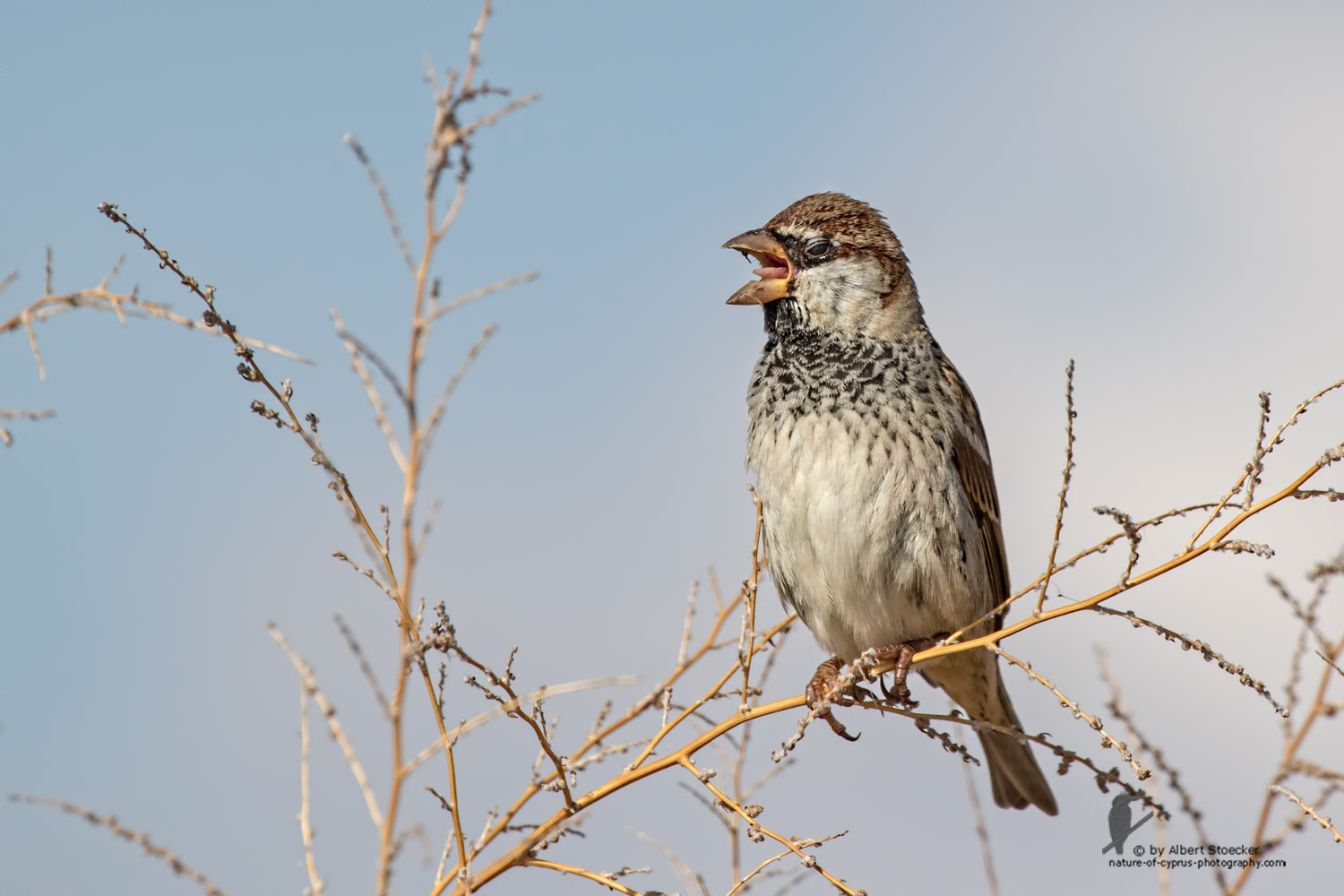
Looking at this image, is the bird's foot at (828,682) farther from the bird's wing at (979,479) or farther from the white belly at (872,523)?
the bird's wing at (979,479)

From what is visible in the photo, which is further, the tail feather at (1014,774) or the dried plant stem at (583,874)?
the tail feather at (1014,774)

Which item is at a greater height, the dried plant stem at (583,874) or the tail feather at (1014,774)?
the tail feather at (1014,774)

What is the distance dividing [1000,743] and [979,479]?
52.5 inches

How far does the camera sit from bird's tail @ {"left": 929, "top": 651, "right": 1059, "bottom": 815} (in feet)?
15.8

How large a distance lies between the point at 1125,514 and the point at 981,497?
2.05 m

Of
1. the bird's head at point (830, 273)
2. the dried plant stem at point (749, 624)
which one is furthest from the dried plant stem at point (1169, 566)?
the bird's head at point (830, 273)

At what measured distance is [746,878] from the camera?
2.66 m

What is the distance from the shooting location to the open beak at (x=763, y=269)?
463cm

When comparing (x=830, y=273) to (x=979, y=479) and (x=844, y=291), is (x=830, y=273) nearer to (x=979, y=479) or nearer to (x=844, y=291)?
(x=844, y=291)

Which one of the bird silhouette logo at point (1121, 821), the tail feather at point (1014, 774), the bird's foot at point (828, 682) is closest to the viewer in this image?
the bird silhouette logo at point (1121, 821)

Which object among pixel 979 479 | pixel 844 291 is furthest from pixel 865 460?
pixel 844 291

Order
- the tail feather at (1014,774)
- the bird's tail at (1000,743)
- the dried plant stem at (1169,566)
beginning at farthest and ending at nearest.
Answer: the tail feather at (1014,774)
the bird's tail at (1000,743)
the dried plant stem at (1169,566)

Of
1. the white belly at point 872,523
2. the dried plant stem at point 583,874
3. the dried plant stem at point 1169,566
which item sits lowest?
the dried plant stem at point 583,874

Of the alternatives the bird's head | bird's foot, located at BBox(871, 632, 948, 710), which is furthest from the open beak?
bird's foot, located at BBox(871, 632, 948, 710)
